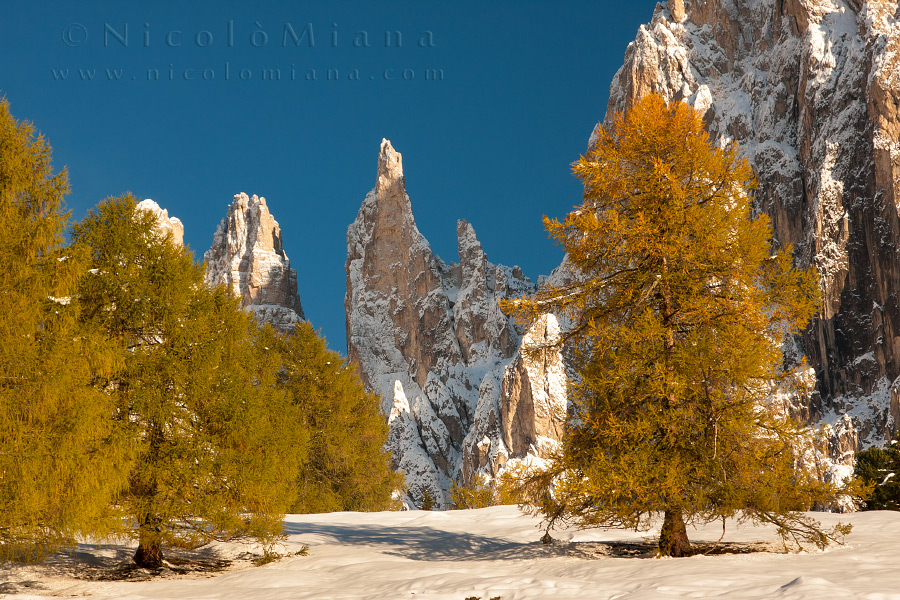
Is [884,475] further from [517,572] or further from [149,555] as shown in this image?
[149,555]

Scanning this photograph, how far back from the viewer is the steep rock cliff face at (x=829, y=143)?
3442 inches

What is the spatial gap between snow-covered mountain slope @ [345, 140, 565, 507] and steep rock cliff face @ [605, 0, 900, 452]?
53.7m

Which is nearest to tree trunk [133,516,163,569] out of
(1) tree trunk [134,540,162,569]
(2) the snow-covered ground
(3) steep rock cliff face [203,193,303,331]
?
(1) tree trunk [134,540,162,569]

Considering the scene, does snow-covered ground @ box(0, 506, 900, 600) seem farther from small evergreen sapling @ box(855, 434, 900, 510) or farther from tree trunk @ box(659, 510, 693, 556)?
small evergreen sapling @ box(855, 434, 900, 510)

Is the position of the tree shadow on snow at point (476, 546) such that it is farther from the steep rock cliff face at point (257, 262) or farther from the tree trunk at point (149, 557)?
the steep rock cliff face at point (257, 262)

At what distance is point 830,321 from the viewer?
91.4 m

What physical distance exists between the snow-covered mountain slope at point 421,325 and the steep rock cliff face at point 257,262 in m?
16.8

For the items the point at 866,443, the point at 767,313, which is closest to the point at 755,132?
the point at 866,443

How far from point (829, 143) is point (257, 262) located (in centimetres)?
10898

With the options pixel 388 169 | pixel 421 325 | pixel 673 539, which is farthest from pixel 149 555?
pixel 388 169

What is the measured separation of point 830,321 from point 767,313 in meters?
→ 92.4

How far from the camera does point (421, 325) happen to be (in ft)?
484

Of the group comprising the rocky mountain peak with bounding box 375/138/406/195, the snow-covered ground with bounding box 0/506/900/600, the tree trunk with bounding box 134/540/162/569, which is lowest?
the snow-covered ground with bounding box 0/506/900/600

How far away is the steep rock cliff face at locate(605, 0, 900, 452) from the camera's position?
87438 mm
